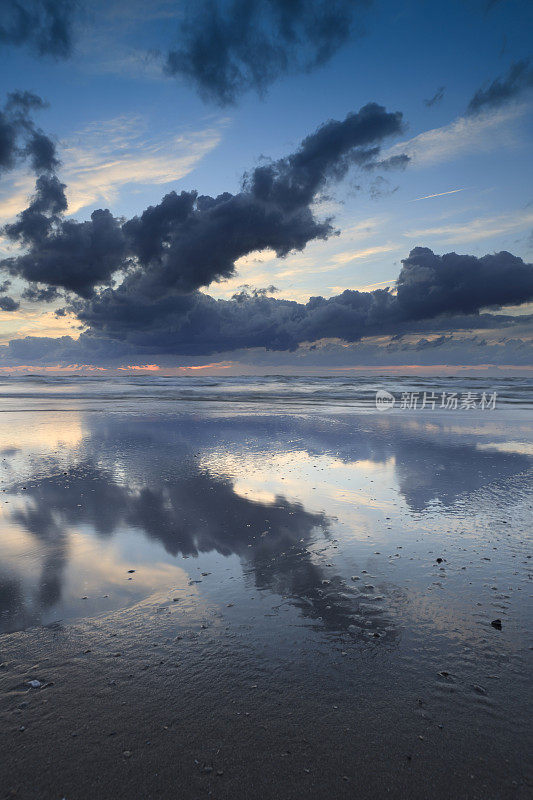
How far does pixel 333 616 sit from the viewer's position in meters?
4.33

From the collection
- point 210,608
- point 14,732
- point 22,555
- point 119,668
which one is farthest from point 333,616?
point 22,555

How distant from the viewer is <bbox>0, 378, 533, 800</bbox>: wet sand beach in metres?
2.68

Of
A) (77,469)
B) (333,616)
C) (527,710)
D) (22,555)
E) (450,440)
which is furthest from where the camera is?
(450,440)

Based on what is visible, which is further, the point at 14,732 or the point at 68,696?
the point at 68,696

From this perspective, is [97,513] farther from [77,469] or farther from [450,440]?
[450,440]

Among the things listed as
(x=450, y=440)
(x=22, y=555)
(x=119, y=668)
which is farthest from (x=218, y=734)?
(x=450, y=440)

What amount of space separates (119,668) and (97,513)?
4.28m

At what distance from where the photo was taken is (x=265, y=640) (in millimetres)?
3912

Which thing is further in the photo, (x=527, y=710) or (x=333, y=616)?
(x=333, y=616)

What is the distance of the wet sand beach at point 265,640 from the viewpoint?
8.79 ft

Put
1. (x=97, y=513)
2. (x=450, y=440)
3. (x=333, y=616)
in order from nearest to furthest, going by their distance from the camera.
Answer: (x=333, y=616), (x=97, y=513), (x=450, y=440)

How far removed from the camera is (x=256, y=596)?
15.5 ft

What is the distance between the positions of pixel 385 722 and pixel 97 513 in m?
5.85

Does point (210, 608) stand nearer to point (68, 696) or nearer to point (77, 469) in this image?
point (68, 696)
